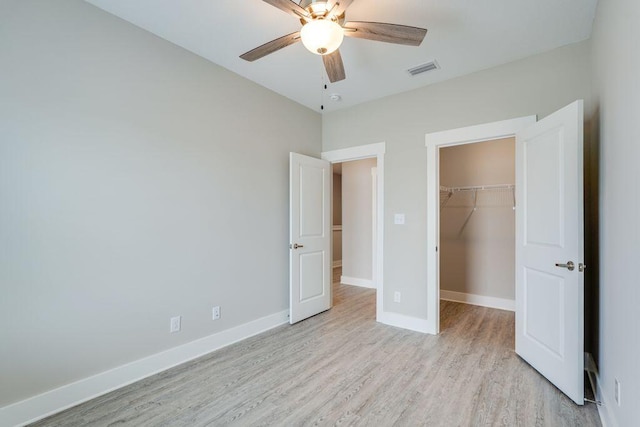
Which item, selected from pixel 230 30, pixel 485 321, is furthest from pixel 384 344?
pixel 230 30

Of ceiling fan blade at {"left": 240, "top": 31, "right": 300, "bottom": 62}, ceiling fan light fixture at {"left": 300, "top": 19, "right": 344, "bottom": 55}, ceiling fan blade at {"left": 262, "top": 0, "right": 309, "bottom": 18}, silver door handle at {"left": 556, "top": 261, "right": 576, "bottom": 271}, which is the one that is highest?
ceiling fan blade at {"left": 262, "top": 0, "right": 309, "bottom": 18}

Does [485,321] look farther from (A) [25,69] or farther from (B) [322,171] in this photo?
(A) [25,69]

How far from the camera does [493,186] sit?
4.00m

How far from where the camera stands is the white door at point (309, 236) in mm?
3551

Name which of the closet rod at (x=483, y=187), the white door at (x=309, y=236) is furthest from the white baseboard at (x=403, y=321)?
the closet rod at (x=483, y=187)

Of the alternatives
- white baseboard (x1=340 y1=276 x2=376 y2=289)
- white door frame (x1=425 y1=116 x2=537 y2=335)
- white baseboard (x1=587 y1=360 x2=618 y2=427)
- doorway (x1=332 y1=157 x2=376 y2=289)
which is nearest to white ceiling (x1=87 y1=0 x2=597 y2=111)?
white door frame (x1=425 y1=116 x2=537 y2=335)

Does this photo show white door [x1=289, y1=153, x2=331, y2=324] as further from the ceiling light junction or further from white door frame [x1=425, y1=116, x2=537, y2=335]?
the ceiling light junction

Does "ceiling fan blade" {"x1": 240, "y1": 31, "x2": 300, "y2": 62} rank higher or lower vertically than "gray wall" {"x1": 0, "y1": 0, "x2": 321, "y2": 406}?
higher

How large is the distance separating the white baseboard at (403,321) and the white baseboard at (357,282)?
1.72 m

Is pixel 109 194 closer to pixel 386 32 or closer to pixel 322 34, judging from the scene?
pixel 322 34

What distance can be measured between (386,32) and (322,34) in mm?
413

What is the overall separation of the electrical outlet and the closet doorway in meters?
3.69

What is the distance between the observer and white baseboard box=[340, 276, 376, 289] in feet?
17.7

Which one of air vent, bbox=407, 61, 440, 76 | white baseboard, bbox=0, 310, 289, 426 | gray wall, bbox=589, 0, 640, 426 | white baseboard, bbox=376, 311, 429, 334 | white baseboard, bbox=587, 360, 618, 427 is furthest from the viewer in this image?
white baseboard, bbox=376, 311, 429, 334
